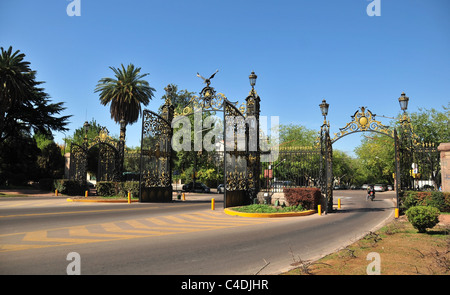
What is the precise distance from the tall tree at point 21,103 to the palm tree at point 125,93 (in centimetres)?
855

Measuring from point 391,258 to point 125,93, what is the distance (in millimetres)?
36187

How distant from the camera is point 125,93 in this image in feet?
124

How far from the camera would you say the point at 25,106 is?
42.9 metres

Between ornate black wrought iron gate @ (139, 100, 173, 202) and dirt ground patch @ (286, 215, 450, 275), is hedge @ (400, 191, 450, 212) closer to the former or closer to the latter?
dirt ground patch @ (286, 215, 450, 275)

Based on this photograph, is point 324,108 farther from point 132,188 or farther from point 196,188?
point 196,188

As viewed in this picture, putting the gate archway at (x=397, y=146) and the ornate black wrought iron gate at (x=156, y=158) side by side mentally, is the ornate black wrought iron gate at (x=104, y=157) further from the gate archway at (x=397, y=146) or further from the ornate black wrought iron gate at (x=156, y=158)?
the gate archway at (x=397, y=146)

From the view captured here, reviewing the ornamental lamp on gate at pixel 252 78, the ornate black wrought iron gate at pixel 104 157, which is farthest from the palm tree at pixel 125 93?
the ornamental lamp on gate at pixel 252 78

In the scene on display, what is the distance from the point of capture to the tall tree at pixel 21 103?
115ft

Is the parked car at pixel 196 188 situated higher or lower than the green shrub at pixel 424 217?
lower

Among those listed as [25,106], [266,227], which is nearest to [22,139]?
[25,106]

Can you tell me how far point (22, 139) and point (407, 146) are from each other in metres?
46.9

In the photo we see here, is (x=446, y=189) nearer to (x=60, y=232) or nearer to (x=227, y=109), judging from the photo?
(x=227, y=109)

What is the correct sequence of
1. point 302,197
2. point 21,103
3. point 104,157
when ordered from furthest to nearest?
point 21,103, point 104,157, point 302,197

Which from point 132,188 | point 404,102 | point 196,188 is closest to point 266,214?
point 404,102
